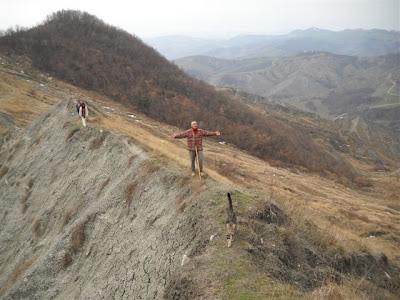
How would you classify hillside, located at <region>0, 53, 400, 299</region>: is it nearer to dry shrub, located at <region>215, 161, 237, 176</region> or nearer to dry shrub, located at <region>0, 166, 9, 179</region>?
dry shrub, located at <region>0, 166, 9, 179</region>

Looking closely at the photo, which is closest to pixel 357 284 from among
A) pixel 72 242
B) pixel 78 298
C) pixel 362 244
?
pixel 362 244

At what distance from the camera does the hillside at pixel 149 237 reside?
1295 cm

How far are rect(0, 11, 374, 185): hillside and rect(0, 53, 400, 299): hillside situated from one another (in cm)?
7871

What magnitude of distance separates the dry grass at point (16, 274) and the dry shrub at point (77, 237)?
350 centimetres

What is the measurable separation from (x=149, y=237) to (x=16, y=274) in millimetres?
9999

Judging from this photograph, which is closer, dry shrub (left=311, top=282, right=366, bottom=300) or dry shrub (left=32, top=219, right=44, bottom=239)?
dry shrub (left=311, top=282, right=366, bottom=300)

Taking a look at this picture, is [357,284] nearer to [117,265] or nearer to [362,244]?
[362,244]

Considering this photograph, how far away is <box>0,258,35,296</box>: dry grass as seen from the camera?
71.1 ft

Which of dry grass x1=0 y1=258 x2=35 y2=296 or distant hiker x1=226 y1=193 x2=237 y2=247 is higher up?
distant hiker x1=226 y1=193 x2=237 y2=247

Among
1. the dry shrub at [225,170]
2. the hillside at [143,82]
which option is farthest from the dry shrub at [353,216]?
the hillside at [143,82]

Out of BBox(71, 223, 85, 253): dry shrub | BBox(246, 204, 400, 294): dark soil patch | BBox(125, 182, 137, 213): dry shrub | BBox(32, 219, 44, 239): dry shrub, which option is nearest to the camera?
BBox(246, 204, 400, 294): dark soil patch

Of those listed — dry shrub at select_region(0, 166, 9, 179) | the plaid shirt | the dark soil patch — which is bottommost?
dry shrub at select_region(0, 166, 9, 179)

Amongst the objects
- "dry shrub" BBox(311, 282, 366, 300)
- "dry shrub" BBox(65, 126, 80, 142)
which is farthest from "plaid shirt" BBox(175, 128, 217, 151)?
"dry shrub" BBox(65, 126, 80, 142)

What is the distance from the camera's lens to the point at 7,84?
78125 millimetres
